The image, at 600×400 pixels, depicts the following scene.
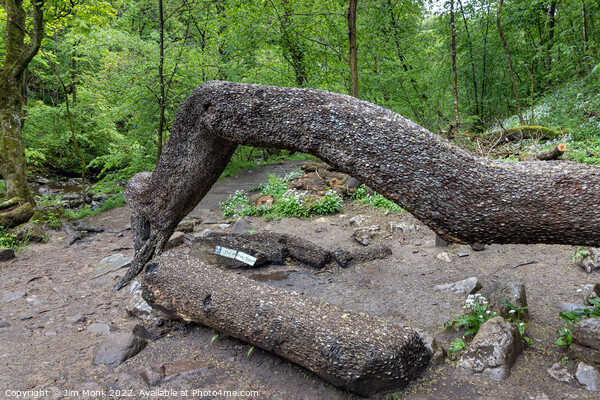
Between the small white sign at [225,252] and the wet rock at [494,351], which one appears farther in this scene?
the small white sign at [225,252]

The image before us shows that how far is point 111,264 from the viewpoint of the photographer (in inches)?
214

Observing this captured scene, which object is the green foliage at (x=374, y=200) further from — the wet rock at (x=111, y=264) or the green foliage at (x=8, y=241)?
the green foliage at (x=8, y=241)

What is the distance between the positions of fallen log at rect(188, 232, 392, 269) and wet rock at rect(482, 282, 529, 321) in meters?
2.04

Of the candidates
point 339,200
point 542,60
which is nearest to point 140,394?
point 339,200

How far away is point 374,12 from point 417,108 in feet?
15.3

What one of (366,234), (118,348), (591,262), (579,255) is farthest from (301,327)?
(366,234)

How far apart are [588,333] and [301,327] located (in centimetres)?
198

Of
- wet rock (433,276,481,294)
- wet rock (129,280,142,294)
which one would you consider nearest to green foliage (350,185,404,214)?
wet rock (433,276,481,294)

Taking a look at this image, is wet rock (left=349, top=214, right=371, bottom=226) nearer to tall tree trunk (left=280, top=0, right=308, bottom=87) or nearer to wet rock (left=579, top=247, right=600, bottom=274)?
wet rock (left=579, top=247, right=600, bottom=274)

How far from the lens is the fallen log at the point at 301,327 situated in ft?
7.44

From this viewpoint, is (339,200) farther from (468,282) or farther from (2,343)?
(2,343)

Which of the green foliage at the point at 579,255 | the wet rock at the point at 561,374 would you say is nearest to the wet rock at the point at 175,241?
the wet rock at the point at 561,374

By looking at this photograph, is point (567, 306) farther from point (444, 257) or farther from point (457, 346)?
point (444, 257)

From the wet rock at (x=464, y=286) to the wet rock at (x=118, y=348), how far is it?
3.25m
